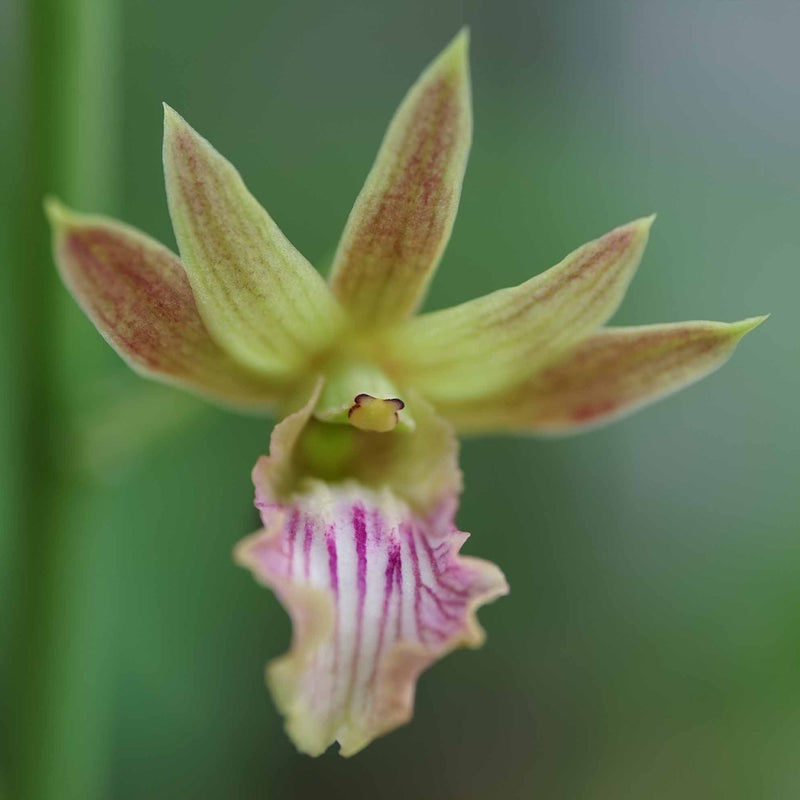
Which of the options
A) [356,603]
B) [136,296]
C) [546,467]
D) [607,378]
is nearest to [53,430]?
[136,296]

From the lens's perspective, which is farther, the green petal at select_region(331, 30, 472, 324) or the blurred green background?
the blurred green background

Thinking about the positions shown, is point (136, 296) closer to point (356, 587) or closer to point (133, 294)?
point (133, 294)

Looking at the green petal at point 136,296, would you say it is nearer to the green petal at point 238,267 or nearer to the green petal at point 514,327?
the green petal at point 238,267

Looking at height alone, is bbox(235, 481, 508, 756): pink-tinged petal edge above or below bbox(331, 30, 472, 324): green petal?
below

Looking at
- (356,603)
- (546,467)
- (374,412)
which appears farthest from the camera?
(546,467)

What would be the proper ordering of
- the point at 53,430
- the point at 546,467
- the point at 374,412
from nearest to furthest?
the point at 374,412 → the point at 53,430 → the point at 546,467

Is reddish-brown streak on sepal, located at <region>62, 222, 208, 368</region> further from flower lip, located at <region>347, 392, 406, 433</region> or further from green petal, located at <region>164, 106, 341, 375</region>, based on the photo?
flower lip, located at <region>347, 392, 406, 433</region>

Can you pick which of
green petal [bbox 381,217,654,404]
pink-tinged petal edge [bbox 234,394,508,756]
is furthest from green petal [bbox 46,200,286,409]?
green petal [bbox 381,217,654,404]
